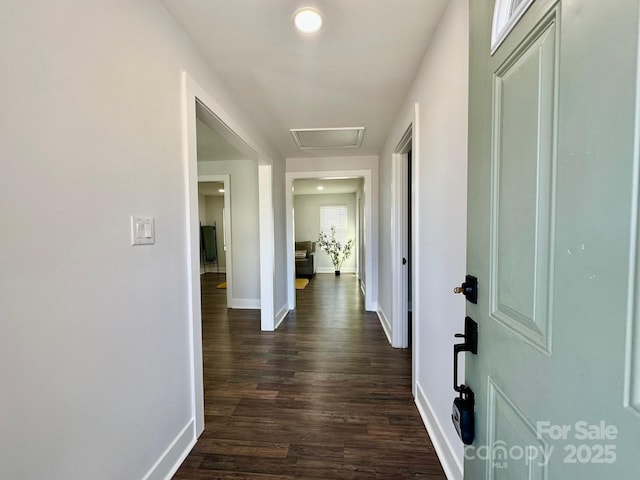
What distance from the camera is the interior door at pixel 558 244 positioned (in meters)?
0.40

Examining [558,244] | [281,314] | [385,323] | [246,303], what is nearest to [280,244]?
[281,314]

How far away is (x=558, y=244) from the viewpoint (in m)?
0.52

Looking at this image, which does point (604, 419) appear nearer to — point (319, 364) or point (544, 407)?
point (544, 407)

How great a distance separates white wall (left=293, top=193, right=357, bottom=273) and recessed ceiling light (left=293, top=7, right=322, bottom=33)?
6.50 metres

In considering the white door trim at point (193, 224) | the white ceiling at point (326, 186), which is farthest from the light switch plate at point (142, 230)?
the white ceiling at point (326, 186)

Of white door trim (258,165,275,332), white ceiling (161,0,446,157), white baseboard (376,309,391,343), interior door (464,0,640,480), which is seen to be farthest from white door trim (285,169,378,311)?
interior door (464,0,640,480)

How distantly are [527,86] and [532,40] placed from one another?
3.5 inches

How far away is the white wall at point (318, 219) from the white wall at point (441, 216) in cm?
586

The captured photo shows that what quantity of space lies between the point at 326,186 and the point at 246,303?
3.62 meters

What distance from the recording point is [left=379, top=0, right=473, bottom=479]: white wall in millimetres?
1264

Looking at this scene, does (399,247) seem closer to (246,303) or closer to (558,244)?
(558,244)

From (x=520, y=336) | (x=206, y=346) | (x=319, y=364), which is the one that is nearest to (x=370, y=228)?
(x=319, y=364)

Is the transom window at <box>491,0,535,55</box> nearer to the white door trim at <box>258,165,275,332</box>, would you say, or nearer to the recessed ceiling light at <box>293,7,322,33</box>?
the recessed ceiling light at <box>293,7,322,33</box>

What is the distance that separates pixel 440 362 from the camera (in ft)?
5.09
